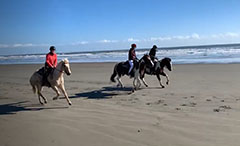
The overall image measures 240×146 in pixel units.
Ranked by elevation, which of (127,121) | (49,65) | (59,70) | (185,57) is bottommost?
(127,121)

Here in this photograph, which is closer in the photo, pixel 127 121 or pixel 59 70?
pixel 127 121

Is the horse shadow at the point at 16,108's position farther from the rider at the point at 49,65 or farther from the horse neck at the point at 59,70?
the horse neck at the point at 59,70

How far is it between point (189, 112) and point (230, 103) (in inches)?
67.3

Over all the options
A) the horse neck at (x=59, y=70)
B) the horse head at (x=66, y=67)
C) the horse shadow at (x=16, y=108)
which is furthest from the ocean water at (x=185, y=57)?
the horse shadow at (x=16, y=108)

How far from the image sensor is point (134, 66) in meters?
10.2

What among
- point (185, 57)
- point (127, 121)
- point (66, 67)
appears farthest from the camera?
point (185, 57)

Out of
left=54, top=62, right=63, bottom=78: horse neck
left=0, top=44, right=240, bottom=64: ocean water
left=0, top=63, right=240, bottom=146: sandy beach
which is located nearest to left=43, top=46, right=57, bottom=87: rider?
left=54, top=62, right=63, bottom=78: horse neck

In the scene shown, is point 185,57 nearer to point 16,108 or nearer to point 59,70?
point 59,70

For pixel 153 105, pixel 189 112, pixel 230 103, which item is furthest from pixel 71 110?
pixel 230 103

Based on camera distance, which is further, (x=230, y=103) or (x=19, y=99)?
(x=19, y=99)

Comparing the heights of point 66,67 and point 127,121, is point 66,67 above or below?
above

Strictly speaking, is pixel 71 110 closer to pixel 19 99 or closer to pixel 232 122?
pixel 19 99

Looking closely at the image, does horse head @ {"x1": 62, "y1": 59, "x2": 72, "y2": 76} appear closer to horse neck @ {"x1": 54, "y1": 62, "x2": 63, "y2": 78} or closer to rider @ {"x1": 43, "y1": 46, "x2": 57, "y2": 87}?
horse neck @ {"x1": 54, "y1": 62, "x2": 63, "y2": 78}

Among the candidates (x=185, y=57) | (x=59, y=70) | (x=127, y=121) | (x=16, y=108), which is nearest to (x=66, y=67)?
(x=59, y=70)
